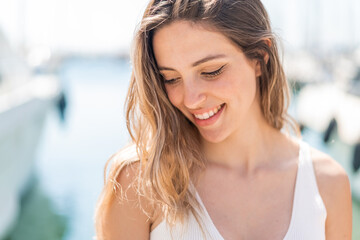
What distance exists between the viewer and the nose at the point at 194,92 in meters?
1.46

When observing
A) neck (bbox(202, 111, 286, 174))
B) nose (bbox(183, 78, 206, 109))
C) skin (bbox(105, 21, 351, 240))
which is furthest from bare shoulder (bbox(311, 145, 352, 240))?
nose (bbox(183, 78, 206, 109))

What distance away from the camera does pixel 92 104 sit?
20.5 m

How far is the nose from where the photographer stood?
4.80 ft

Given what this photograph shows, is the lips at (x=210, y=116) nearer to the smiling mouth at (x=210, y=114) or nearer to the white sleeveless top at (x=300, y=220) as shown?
the smiling mouth at (x=210, y=114)

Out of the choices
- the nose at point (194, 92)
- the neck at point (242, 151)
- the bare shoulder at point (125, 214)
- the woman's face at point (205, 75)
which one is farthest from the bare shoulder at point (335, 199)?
the bare shoulder at point (125, 214)

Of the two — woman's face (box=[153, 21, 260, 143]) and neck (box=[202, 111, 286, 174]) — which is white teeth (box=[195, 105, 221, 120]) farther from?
neck (box=[202, 111, 286, 174])

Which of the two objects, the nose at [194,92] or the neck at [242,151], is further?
the neck at [242,151]

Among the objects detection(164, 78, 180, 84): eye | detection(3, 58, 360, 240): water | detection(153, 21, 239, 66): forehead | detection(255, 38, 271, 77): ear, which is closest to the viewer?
detection(153, 21, 239, 66): forehead

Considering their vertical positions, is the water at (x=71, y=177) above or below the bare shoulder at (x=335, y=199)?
below

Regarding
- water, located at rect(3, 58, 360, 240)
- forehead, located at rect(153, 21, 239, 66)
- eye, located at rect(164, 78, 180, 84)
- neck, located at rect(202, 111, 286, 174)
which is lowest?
water, located at rect(3, 58, 360, 240)

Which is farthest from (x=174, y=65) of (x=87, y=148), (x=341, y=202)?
(x=87, y=148)

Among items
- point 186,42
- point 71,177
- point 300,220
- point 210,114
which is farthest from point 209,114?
point 71,177

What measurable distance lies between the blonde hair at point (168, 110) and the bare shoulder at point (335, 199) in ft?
1.42

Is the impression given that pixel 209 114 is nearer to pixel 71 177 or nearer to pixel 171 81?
pixel 171 81
